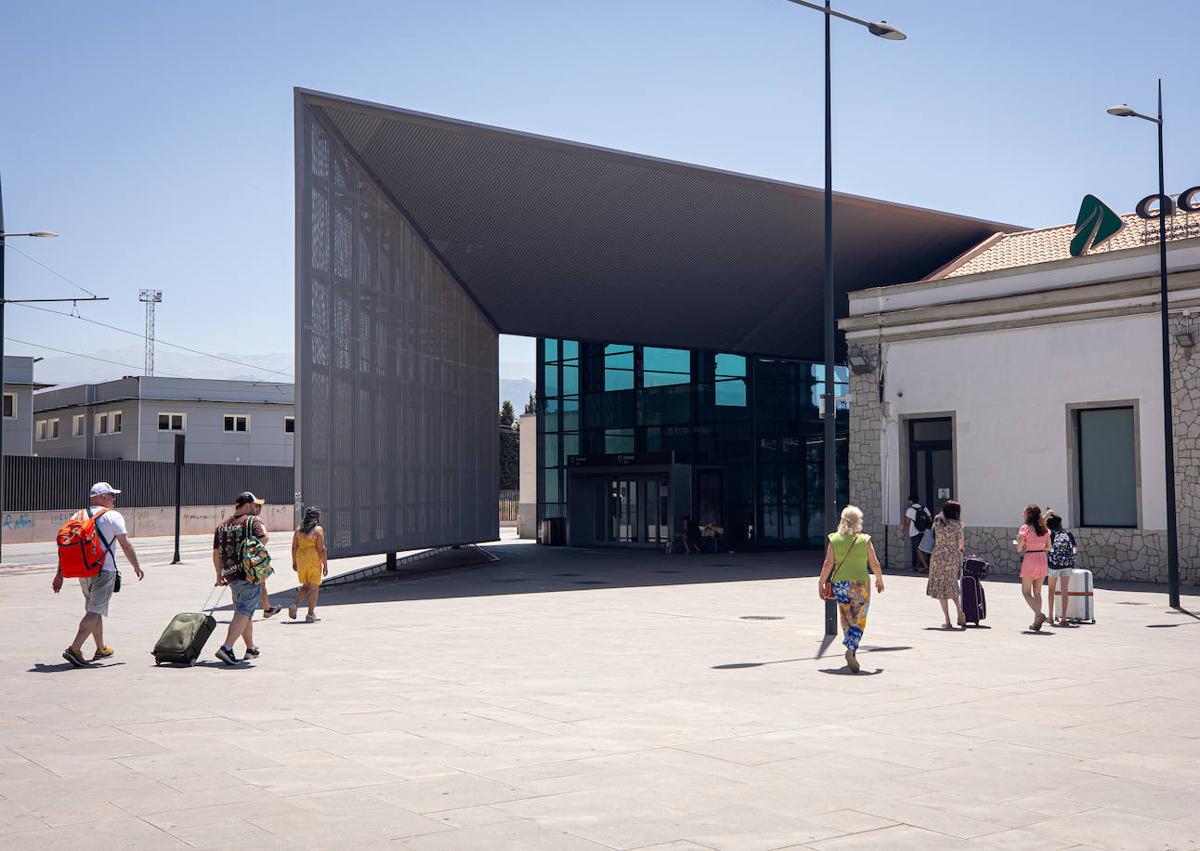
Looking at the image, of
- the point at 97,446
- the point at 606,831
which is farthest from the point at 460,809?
the point at 97,446

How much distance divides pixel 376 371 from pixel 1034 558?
52.1ft

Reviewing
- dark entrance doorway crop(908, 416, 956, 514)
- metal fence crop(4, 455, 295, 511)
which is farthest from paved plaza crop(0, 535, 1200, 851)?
metal fence crop(4, 455, 295, 511)

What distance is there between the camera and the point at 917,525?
28.1m

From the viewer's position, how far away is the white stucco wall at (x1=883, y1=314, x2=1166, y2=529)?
25234 mm

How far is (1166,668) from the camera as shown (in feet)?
41.4

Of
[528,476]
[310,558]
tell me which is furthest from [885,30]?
[528,476]

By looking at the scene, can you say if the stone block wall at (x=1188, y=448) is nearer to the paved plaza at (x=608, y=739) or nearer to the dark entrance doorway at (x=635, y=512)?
the paved plaza at (x=608, y=739)

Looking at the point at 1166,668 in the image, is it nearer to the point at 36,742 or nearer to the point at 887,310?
the point at 36,742

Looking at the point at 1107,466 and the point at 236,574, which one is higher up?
the point at 1107,466

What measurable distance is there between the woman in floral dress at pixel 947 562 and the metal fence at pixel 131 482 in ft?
137

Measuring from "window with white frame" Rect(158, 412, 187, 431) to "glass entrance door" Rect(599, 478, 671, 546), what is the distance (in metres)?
42.8

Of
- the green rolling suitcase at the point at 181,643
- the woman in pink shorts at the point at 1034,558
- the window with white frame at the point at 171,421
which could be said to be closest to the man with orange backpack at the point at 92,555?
the green rolling suitcase at the point at 181,643

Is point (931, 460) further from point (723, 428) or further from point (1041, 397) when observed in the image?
point (723, 428)

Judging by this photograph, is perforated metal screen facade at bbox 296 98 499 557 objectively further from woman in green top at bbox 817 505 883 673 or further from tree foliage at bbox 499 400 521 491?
tree foliage at bbox 499 400 521 491
